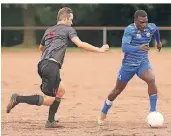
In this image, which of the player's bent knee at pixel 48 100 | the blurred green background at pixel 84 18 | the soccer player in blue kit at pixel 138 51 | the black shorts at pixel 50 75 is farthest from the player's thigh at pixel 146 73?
the blurred green background at pixel 84 18

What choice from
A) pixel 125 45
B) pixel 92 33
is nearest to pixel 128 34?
pixel 125 45

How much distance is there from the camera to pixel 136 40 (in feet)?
26.4

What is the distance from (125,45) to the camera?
26.0 ft

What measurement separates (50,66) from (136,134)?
1580mm

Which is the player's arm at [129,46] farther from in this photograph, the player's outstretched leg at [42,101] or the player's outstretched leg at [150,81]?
the player's outstretched leg at [42,101]

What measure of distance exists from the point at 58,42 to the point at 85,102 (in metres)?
3.89

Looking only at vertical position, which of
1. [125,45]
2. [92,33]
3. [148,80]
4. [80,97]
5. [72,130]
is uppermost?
[125,45]

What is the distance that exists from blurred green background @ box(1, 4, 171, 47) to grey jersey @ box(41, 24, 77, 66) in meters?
26.7

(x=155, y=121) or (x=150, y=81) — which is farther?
(x=150, y=81)

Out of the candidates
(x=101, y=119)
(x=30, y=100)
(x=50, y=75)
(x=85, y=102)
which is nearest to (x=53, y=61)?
(x=50, y=75)

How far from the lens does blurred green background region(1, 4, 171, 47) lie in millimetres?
35375

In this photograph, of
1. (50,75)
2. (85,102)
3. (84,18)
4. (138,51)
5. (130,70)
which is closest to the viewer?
(50,75)

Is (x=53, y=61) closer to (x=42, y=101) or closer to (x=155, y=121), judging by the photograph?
(x=42, y=101)

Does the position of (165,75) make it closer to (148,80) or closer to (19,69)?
(19,69)
